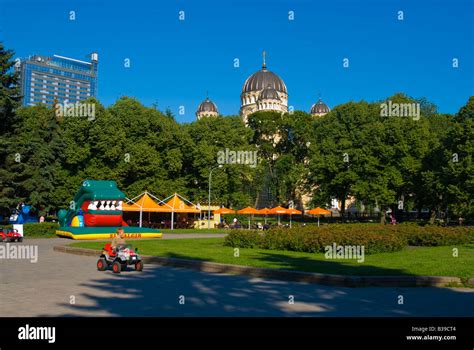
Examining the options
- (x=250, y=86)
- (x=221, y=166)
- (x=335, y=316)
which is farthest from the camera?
(x=250, y=86)

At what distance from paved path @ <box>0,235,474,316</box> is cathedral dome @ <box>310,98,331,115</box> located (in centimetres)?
11763

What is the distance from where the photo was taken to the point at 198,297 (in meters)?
10.9

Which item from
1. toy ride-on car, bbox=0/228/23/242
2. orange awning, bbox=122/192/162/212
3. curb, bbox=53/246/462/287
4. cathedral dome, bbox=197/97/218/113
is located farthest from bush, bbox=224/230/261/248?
cathedral dome, bbox=197/97/218/113

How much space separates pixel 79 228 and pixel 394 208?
129ft

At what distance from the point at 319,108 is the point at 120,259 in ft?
391

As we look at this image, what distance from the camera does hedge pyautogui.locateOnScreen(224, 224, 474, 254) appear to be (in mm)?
20797

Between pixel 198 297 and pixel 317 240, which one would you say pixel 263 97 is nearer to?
pixel 317 240

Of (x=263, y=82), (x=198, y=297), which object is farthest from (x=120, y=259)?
(x=263, y=82)
